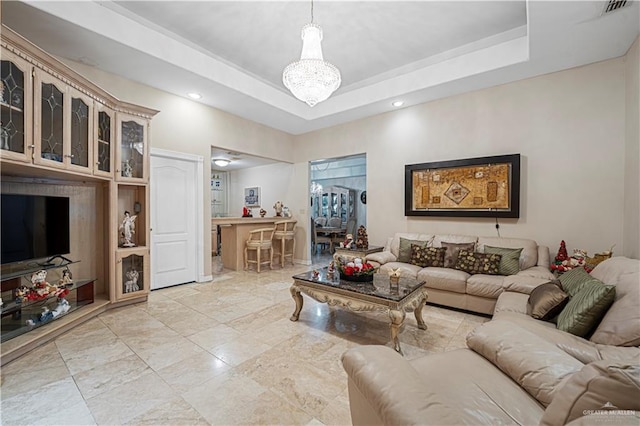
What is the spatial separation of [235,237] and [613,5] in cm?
607

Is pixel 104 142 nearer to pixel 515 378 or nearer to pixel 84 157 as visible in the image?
pixel 84 157

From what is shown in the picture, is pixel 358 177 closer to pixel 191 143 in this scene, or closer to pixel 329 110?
pixel 329 110

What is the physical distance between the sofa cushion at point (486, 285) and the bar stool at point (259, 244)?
3.82 meters

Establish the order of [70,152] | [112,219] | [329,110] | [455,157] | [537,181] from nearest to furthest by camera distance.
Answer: [70,152]
[112,219]
[537,181]
[455,157]
[329,110]

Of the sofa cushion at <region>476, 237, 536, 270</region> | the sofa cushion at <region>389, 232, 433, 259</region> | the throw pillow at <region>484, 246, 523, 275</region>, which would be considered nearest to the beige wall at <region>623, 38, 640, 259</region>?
the sofa cushion at <region>476, 237, 536, 270</region>

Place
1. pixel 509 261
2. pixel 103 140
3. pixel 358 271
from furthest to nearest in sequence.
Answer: pixel 509 261 < pixel 103 140 < pixel 358 271

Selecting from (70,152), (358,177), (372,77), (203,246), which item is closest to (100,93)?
(70,152)

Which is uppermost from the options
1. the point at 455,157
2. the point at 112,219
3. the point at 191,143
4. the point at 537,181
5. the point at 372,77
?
the point at 372,77

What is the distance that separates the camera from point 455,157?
445 centimetres

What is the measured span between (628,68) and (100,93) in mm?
6167

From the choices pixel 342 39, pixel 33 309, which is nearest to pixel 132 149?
pixel 33 309

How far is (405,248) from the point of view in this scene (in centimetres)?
432

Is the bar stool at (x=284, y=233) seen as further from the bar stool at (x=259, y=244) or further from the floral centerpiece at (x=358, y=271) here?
the floral centerpiece at (x=358, y=271)

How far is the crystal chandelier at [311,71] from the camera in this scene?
9.37 feet
